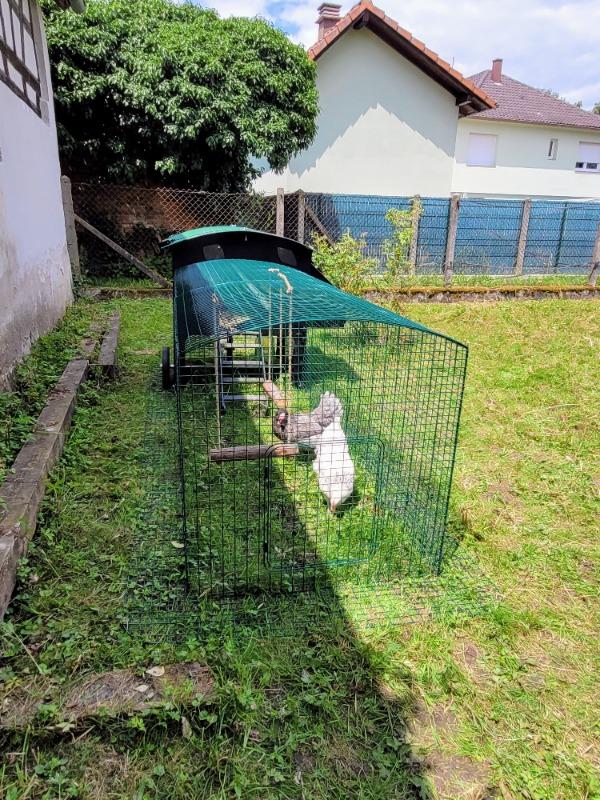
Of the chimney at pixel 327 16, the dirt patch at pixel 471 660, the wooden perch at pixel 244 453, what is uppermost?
the chimney at pixel 327 16

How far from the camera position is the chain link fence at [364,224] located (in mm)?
9047

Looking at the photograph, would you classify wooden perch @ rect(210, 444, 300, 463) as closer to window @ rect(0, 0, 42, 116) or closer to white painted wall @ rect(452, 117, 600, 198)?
window @ rect(0, 0, 42, 116)

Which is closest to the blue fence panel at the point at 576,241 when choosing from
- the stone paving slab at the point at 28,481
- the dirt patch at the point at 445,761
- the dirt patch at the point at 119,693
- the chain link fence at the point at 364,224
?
the chain link fence at the point at 364,224

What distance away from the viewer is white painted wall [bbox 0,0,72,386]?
4.40 metres

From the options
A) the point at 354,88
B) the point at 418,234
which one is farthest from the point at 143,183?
the point at 354,88

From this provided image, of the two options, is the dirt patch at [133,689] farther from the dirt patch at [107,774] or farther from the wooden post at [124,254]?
the wooden post at [124,254]

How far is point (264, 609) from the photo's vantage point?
7.57ft

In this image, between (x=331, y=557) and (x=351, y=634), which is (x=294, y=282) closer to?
(x=331, y=557)

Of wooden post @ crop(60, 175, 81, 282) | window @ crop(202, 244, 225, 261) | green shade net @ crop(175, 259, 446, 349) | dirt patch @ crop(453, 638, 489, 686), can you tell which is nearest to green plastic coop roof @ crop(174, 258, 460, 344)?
green shade net @ crop(175, 259, 446, 349)

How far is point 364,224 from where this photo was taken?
9.67 m

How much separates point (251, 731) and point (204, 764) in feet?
0.58

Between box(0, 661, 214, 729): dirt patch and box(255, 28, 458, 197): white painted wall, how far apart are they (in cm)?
1275

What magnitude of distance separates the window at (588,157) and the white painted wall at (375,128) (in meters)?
8.95

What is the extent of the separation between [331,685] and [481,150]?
19.7 metres
